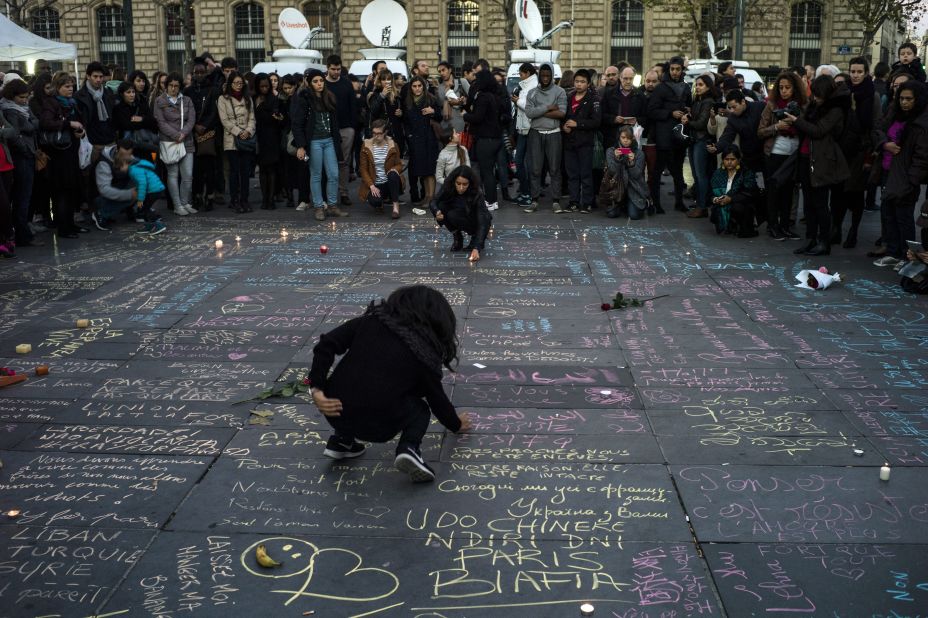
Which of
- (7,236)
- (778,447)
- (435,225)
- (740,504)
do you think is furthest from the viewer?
(435,225)

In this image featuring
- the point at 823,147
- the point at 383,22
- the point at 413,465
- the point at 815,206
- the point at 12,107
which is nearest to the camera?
the point at 413,465

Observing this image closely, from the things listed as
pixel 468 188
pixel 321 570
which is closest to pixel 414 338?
pixel 321 570

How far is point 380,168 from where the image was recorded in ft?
45.8

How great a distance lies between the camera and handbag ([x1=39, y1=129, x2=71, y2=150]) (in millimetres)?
11680

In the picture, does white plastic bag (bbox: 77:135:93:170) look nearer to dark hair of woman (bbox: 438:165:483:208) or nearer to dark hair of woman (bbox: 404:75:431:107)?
dark hair of woman (bbox: 404:75:431:107)

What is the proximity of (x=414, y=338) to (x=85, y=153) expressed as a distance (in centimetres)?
920

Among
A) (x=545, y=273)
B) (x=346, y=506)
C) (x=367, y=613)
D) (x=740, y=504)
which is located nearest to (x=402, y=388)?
(x=346, y=506)

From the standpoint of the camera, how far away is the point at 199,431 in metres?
5.68

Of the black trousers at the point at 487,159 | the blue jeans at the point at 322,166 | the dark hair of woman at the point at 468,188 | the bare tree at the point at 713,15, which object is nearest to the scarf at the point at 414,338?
the dark hair of woman at the point at 468,188

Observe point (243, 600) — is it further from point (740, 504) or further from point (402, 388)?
point (740, 504)

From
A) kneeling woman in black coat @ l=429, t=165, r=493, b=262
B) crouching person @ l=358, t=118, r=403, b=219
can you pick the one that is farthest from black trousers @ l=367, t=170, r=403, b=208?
kneeling woman in black coat @ l=429, t=165, r=493, b=262

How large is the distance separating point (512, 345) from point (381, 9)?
2088 cm

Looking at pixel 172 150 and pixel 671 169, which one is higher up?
pixel 172 150

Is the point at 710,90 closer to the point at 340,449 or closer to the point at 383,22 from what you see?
the point at 340,449
